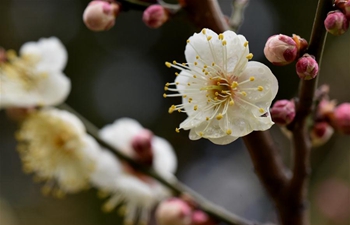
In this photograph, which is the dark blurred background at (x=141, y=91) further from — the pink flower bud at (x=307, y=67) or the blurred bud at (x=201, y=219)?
the pink flower bud at (x=307, y=67)

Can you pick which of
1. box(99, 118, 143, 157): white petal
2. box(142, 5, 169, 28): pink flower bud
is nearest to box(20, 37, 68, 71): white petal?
box(99, 118, 143, 157): white petal

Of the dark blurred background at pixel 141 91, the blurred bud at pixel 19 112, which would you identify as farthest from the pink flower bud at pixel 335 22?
the dark blurred background at pixel 141 91

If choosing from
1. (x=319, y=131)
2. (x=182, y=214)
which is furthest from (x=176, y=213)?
(x=319, y=131)

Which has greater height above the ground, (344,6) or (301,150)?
(344,6)

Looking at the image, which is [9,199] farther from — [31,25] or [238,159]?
[238,159]

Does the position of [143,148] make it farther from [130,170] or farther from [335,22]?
[335,22]
